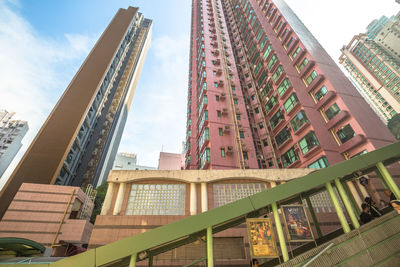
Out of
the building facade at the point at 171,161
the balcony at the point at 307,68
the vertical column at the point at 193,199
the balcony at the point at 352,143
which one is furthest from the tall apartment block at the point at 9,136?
the balcony at the point at 352,143

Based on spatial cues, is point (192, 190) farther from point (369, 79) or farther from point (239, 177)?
point (369, 79)

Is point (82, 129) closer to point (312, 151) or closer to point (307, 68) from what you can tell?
point (312, 151)

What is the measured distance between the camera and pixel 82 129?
123ft

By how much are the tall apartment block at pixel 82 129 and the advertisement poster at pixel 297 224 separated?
1185 inches

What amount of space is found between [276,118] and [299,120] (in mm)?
5928

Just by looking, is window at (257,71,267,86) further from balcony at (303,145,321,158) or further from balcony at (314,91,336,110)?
balcony at (303,145,321,158)

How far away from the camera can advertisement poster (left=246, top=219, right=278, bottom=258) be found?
17.6 feet

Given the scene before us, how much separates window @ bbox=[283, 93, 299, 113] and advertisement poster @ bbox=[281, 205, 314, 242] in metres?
25.7

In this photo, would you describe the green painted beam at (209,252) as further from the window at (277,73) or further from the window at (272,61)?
the window at (272,61)

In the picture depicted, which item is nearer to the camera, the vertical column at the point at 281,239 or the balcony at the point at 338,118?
the vertical column at the point at 281,239

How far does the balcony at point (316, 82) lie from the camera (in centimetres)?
2617

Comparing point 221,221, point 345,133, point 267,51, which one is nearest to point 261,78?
point 267,51

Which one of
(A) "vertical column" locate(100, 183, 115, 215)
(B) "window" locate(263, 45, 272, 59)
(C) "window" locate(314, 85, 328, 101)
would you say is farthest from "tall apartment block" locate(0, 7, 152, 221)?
(C) "window" locate(314, 85, 328, 101)

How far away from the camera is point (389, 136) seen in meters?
20.2
